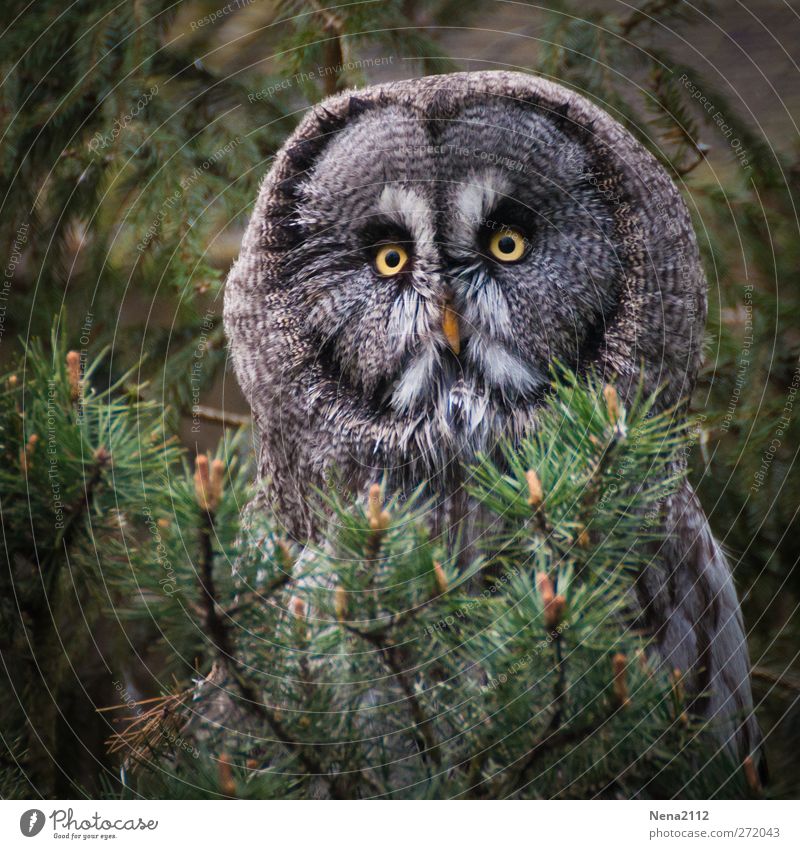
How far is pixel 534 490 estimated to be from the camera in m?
0.66

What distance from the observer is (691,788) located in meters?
0.82

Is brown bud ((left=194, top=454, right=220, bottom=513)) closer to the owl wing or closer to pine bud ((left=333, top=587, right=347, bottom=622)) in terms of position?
pine bud ((left=333, top=587, right=347, bottom=622))

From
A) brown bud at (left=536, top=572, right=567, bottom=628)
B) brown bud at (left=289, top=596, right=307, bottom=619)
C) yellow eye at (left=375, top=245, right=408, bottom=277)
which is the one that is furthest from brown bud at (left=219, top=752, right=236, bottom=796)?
yellow eye at (left=375, top=245, right=408, bottom=277)

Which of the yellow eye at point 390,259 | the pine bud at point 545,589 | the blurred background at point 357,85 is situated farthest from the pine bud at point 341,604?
the blurred background at point 357,85

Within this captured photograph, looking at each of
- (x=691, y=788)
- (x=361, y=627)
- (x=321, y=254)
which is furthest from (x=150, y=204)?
(x=691, y=788)

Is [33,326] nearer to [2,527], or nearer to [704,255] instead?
[2,527]

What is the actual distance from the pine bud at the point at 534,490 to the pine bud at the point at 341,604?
0.17 metres

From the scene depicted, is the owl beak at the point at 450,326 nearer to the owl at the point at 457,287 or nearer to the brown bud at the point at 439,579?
the owl at the point at 457,287

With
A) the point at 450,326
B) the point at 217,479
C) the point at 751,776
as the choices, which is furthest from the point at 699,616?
the point at 217,479

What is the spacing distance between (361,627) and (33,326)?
740 millimetres

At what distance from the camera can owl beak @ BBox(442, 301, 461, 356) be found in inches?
38.8

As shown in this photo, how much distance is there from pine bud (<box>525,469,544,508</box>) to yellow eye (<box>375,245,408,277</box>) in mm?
404

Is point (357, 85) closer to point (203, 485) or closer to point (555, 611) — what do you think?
point (203, 485)

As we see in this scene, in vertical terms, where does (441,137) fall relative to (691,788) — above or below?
above
